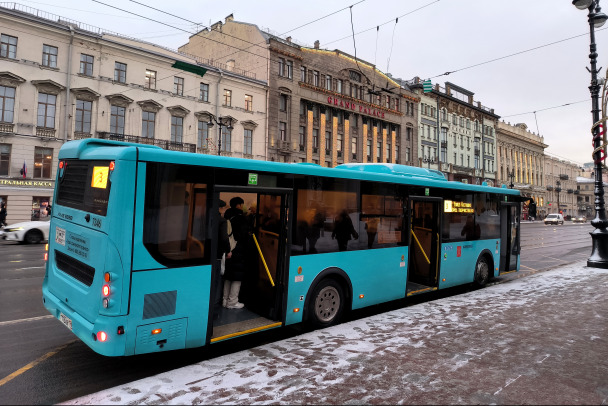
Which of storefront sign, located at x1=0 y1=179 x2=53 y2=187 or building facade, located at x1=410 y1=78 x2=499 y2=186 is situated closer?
storefront sign, located at x1=0 y1=179 x2=53 y2=187

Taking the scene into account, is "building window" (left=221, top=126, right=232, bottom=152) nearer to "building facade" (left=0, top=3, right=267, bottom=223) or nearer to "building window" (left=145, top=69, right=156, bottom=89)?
"building facade" (left=0, top=3, right=267, bottom=223)

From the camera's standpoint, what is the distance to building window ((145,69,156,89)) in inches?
1190

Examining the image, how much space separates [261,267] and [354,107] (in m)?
41.5

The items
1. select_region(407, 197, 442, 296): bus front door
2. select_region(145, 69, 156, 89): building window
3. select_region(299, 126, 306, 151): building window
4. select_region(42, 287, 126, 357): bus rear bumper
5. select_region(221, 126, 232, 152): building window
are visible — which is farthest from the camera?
select_region(299, 126, 306, 151): building window

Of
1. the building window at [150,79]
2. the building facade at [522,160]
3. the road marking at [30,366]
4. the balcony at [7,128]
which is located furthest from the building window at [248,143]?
the building facade at [522,160]

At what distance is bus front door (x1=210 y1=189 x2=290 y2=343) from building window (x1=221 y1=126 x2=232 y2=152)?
2900 centimetres

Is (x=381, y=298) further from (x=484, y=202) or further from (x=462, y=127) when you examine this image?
(x=462, y=127)

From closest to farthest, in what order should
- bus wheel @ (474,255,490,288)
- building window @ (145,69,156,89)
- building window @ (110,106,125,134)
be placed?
bus wheel @ (474,255,490,288), building window @ (110,106,125,134), building window @ (145,69,156,89)

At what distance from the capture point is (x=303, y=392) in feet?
12.4

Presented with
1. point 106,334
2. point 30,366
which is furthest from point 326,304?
point 30,366

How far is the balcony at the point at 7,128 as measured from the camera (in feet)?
80.7

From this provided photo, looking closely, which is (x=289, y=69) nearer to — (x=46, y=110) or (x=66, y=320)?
(x=46, y=110)

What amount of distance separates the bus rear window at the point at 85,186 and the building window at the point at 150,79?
2800cm

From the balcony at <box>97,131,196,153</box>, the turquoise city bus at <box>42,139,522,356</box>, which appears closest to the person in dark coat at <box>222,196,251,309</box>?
the turquoise city bus at <box>42,139,522,356</box>
